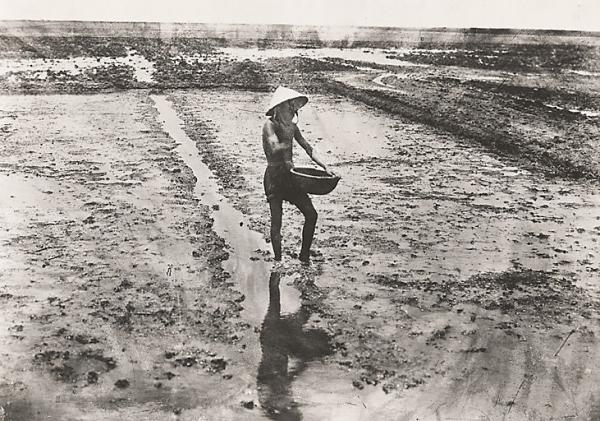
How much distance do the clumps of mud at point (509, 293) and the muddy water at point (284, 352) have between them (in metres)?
0.92

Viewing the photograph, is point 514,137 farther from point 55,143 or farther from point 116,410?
point 116,410

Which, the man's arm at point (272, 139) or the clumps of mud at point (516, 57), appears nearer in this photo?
the man's arm at point (272, 139)

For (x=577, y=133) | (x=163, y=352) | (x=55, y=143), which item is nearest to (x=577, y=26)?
(x=577, y=133)

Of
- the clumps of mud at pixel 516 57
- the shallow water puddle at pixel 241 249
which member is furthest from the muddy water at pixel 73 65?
the shallow water puddle at pixel 241 249

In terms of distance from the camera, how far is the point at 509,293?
536 cm

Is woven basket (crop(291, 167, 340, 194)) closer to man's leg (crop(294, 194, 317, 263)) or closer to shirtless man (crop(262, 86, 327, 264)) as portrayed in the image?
shirtless man (crop(262, 86, 327, 264))

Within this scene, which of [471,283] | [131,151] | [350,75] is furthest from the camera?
[350,75]

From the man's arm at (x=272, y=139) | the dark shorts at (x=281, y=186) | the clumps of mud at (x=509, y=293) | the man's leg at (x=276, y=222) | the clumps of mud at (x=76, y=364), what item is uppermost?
the man's arm at (x=272, y=139)

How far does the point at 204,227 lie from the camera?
6.91 metres

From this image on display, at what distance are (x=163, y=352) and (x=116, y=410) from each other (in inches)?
26.9

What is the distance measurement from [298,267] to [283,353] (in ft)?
5.12

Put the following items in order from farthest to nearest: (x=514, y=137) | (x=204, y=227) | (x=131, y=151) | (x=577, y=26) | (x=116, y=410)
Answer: (x=577, y=26), (x=514, y=137), (x=131, y=151), (x=204, y=227), (x=116, y=410)

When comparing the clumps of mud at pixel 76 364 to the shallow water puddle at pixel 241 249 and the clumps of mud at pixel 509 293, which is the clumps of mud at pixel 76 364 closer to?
the shallow water puddle at pixel 241 249

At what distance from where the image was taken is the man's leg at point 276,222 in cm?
571
